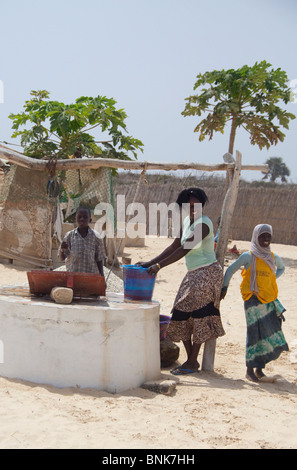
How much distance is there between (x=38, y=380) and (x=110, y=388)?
1.90 ft

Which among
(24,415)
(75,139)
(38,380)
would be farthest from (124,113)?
(24,415)

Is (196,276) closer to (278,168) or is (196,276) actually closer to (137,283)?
(137,283)

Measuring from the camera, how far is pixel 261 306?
15.3ft

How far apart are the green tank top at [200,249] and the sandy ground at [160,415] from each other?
106cm

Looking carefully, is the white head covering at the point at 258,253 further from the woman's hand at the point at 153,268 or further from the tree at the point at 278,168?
the tree at the point at 278,168

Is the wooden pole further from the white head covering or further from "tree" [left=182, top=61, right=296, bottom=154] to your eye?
"tree" [left=182, top=61, right=296, bottom=154]

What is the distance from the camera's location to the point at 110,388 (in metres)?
3.91

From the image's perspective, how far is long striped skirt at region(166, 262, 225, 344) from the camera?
14.8 feet

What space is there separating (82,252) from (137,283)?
0.71m

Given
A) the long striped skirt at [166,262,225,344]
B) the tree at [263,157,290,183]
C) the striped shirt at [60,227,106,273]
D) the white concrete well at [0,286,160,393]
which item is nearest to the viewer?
the white concrete well at [0,286,160,393]

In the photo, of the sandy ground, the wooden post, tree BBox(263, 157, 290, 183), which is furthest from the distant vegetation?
tree BBox(263, 157, 290, 183)

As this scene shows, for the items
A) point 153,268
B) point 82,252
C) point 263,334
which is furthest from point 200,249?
point 82,252

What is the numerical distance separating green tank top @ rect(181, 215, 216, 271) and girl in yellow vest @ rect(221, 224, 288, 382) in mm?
296
